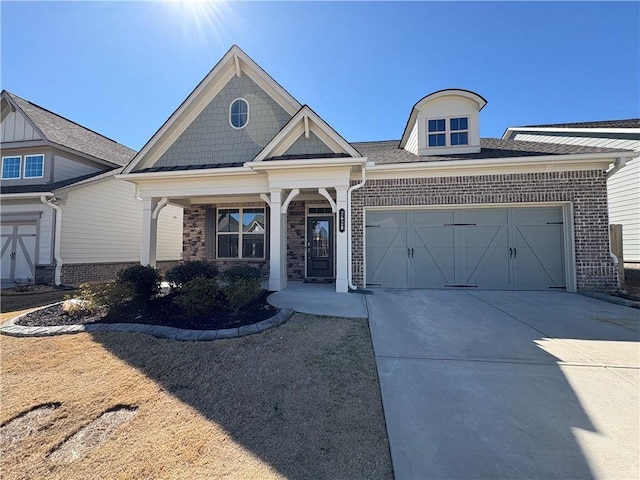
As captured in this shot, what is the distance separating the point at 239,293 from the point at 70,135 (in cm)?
1376

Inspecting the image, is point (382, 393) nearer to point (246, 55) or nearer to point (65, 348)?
point (65, 348)

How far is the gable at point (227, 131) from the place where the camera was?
880cm

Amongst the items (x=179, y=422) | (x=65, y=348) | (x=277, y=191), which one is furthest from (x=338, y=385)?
(x=277, y=191)

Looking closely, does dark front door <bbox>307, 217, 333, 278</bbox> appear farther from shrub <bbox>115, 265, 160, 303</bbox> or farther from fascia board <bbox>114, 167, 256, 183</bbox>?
shrub <bbox>115, 265, 160, 303</bbox>

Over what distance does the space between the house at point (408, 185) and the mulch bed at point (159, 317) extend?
232 cm

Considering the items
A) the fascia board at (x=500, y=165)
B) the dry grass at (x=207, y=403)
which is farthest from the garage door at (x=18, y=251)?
the fascia board at (x=500, y=165)

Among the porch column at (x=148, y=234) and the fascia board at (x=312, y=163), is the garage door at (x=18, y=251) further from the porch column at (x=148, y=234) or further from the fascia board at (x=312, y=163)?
the fascia board at (x=312, y=163)

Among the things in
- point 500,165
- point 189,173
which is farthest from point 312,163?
point 500,165

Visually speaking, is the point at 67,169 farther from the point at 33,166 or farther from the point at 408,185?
the point at 408,185

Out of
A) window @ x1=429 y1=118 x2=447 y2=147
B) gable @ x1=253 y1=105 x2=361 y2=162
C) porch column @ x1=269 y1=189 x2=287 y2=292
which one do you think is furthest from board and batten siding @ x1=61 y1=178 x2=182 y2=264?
window @ x1=429 y1=118 x2=447 y2=147

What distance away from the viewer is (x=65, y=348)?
419 centimetres

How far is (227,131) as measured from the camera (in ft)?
29.5

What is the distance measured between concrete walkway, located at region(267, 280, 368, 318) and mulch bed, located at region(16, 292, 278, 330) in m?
0.61

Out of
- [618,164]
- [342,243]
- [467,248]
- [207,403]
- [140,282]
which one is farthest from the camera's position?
[467,248]
